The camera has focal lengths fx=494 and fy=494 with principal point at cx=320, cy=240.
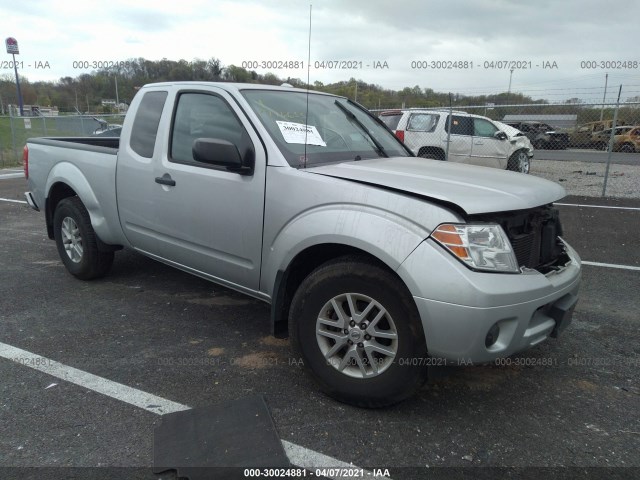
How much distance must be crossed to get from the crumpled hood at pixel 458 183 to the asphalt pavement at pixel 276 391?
937mm

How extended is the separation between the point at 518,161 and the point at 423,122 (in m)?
3.06

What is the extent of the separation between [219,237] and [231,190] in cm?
36

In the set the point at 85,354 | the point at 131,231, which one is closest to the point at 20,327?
the point at 85,354

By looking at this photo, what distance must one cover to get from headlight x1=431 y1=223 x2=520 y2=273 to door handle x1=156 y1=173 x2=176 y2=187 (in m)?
2.09

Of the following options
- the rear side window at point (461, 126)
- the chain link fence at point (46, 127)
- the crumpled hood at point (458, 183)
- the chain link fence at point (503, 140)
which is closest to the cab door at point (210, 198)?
the crumpled hood at point (458, 183)

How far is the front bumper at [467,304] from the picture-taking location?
2.38m

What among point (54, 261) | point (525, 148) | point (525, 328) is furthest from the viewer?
point (525, 148)

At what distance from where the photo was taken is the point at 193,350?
357cm

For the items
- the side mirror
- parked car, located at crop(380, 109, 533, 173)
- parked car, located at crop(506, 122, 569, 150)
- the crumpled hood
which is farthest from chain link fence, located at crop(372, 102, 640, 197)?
the side mirror

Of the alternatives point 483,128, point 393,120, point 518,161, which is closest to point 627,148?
point 518,161

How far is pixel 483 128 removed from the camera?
12.7 meters

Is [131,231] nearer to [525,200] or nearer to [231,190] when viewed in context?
[231,190]

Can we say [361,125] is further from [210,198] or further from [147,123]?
[147,123]

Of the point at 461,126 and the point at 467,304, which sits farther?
the point at 461,126
